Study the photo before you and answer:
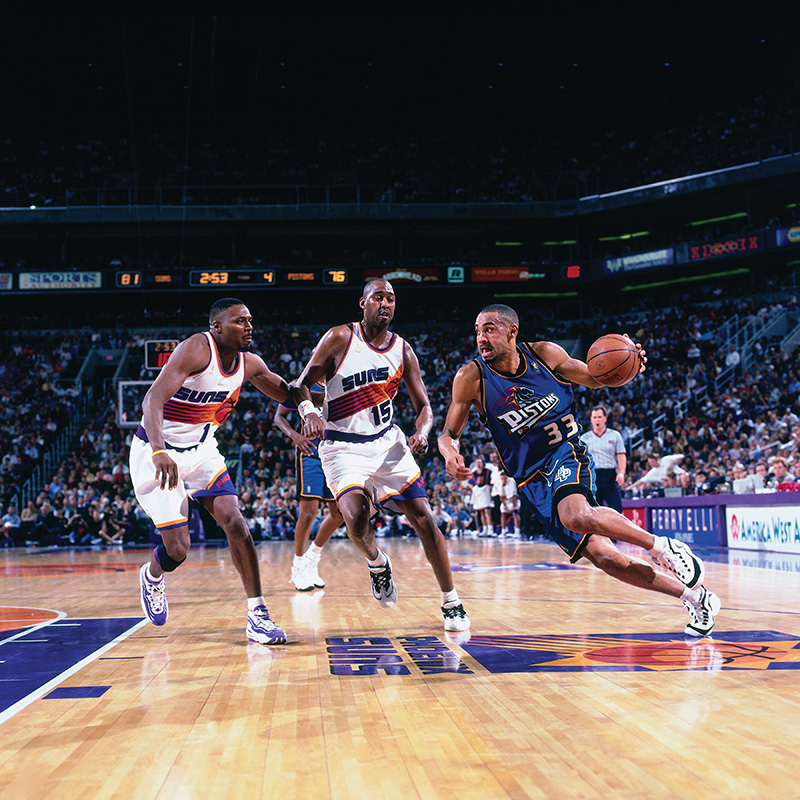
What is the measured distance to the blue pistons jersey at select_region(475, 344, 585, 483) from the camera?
Result: 488 centimetres

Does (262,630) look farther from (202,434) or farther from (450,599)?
(202,434)

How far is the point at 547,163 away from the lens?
112 feet

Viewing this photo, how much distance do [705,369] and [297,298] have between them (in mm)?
17379

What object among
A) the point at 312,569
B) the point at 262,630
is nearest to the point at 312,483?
the point at 312,569

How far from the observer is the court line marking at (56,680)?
326cm

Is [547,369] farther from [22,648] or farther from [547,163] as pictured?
[547,163]

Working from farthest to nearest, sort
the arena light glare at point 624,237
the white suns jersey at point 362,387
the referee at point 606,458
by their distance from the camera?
the arena light glare at point 624,237
the referee at point 606,458
the white suns jersey at point 362,387

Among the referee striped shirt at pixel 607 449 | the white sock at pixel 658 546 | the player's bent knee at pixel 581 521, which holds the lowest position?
the white sock at pixel 658 546

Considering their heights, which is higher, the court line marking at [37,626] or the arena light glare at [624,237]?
the arena light glare at [624,237]

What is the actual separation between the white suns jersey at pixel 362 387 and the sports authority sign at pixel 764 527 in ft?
25.9

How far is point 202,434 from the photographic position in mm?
5402

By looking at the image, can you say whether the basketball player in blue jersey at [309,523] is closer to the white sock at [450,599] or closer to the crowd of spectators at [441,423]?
the white sock at [450,599]

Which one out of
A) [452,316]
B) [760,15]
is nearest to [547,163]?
[452,316]

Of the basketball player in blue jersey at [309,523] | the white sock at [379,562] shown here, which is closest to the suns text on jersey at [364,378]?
the white sock at [379,562]
